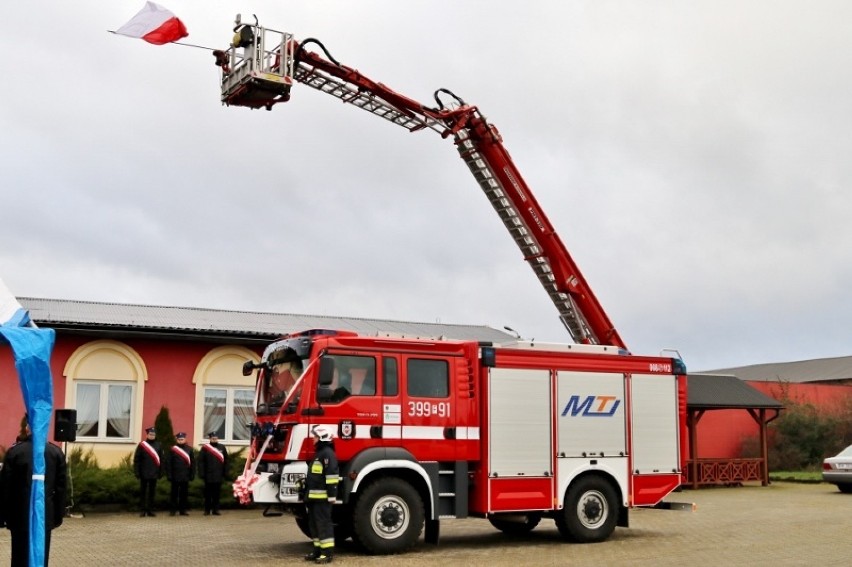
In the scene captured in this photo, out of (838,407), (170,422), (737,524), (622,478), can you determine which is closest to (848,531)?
(737,524)

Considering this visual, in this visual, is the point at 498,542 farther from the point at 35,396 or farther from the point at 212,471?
the point at 35,396

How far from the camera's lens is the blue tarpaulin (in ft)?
31.5

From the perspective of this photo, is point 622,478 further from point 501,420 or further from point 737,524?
point 737,524

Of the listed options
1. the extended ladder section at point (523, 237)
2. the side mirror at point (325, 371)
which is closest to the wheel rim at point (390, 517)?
the side mirror at point (325, 371)

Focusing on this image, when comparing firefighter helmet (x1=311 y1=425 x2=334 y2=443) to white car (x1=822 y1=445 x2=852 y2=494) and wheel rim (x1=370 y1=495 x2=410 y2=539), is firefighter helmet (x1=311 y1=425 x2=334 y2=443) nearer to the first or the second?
wheel rim (x1=370 y1=495 x2=410 y2=539)

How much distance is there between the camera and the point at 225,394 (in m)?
23.2

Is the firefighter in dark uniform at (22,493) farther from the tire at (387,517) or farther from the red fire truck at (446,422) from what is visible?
the tire at (387,517)

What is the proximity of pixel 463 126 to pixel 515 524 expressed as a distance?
7.02m

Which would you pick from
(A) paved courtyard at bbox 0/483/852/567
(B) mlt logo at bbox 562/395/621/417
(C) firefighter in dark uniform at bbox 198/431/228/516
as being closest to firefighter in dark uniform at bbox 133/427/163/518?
(A) paved courtyard at bbox 0/483/852/567

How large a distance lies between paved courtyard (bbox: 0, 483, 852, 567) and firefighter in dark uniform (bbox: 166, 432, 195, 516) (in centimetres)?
43

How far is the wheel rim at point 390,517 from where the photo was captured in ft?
43.7

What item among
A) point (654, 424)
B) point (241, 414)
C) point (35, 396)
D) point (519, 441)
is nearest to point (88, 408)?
point (241, 414)

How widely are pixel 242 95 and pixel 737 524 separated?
11307 mm

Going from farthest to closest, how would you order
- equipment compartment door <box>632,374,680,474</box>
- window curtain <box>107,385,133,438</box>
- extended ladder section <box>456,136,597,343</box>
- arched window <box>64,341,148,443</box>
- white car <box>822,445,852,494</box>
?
white car <box>822,445,852,494</box>, window curtain <box>107,385,133,438</box>, arched window <box>64,341,148,443</box>, extended ladder section <box>456,136,597,343</box>, equipment compartment door <box>632,374,680,474</box>
